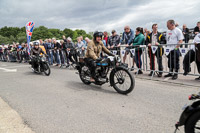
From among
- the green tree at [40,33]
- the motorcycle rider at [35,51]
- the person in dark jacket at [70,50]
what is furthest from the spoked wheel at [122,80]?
the green tree at [40,33]

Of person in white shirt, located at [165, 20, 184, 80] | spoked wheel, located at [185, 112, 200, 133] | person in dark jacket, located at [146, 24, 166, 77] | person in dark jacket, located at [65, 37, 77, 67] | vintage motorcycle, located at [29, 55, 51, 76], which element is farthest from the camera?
person in dark jacket, located at [65, 37, 77, 67]

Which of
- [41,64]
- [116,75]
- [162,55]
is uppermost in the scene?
[162,55]

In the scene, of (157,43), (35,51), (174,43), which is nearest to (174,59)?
(174,43)

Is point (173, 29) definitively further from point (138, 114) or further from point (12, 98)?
point (12, 98)

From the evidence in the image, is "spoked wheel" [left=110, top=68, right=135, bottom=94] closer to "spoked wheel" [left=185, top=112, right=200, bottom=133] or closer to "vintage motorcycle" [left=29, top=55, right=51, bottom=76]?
"spoked wheel" [left=185, top=112, right=200, bottom=133]

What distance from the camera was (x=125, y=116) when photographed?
3389 mm

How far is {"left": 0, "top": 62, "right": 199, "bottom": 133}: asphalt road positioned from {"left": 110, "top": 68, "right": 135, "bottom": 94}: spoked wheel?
197 mm

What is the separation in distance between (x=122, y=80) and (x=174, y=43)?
284 cm

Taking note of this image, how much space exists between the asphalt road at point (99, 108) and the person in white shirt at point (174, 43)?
3.34ft

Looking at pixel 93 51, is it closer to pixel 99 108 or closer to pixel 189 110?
pixel 99 108

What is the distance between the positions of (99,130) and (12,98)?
335cm

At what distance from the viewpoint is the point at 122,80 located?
4828mm

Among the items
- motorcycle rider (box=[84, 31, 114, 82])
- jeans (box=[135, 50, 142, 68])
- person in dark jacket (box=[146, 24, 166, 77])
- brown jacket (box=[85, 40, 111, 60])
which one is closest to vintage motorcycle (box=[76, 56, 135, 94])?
motorcycle rider (box=[84, 31, 114, 82])

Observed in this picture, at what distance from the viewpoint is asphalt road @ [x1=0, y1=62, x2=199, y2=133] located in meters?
3.01
